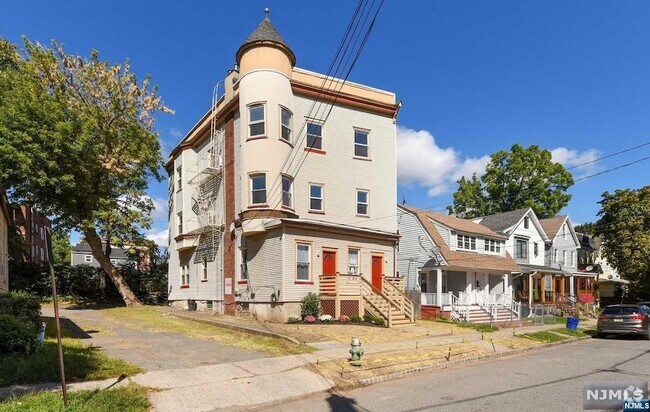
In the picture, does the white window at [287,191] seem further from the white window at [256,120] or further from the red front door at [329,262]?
the red front door at [329,262]

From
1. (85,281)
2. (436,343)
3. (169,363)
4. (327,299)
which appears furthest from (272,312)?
(85,281)

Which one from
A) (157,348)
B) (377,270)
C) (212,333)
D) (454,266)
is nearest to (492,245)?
(454,266)

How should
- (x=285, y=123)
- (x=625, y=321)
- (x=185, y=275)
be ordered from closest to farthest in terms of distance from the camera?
(x=625, y=321) → (x=285, y=123) → (x=185, y=275)

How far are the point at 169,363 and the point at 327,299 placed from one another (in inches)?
417

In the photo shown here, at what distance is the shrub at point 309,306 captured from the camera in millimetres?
19766

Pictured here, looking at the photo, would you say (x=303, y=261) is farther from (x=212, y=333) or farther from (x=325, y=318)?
(x=212, y=333)

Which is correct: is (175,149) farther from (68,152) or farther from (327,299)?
(327,299)

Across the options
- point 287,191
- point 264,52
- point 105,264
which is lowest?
point 105,264

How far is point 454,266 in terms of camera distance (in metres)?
26.7

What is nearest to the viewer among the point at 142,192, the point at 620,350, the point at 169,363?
the point at 169,363

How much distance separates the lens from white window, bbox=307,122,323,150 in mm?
22875

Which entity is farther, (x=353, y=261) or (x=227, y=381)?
(x=353, y=261)

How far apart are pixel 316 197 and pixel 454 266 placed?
32.2ft

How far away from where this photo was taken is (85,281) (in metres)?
A: 33.2
